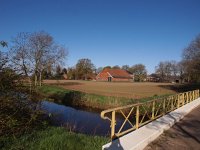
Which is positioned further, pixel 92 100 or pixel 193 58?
pixel 193 58

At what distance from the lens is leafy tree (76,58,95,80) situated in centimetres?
10064

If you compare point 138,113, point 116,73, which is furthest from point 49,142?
point 116,73

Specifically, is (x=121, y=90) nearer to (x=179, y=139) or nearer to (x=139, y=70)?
(x=179, y=139)

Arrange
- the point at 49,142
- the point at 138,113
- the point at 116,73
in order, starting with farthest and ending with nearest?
the point at 116,73 → the point at 138,113 → the point at 49,142

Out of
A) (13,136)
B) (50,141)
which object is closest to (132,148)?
(50,141)

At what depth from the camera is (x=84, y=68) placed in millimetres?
103125

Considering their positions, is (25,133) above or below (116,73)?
below

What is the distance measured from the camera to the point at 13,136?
6.85 metres

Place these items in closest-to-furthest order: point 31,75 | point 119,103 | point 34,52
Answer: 1. point 31,75
2. point 119,103
3. point 34,52

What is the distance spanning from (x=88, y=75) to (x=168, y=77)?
50.6 metres

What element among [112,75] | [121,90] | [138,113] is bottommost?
[121,90]

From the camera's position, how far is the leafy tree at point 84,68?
100644 mm

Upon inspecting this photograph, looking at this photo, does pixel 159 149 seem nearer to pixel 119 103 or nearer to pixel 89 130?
pixel 89 130

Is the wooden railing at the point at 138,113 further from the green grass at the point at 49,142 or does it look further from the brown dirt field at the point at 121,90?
the brown dirt field at the point at 121,90
